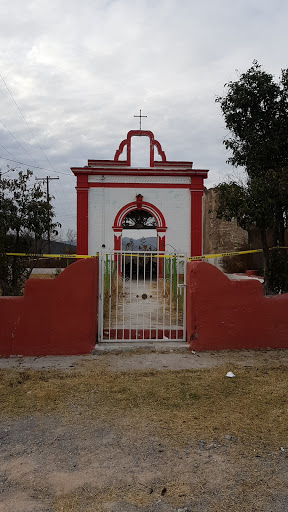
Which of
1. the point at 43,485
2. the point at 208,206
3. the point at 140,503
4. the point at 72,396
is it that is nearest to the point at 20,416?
the point at 72,396

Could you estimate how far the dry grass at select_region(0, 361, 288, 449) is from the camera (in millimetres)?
3707

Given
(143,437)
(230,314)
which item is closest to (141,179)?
(230,314)

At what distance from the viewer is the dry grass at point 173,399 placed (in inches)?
146

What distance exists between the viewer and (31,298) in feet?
19.9

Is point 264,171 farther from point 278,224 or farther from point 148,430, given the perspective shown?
point 148,430

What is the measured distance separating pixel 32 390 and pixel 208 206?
2118cm

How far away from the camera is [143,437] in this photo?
357 cm

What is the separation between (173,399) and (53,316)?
2.51 meters

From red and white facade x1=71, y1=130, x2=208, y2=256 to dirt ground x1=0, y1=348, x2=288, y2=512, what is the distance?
1106 cm

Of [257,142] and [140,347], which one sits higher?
[257,142]

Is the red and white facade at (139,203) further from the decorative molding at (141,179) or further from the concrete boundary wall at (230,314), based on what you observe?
the concrete boundary wall at (230,314)

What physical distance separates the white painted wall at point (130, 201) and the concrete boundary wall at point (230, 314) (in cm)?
998

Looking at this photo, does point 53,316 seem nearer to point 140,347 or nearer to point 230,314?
point 140,347

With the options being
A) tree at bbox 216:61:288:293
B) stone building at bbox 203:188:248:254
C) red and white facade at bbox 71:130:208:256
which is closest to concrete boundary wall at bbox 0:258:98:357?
tree at bbox 216:61:288:293
